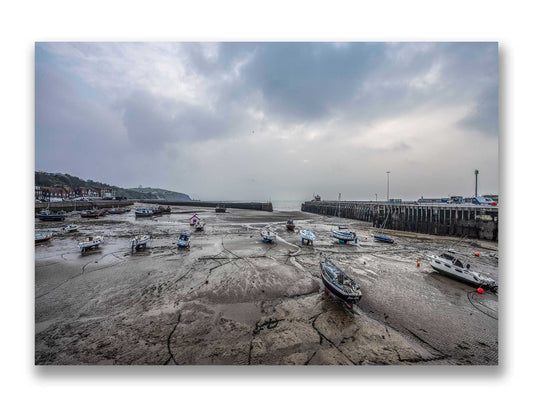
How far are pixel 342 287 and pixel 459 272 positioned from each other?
820 centimetres

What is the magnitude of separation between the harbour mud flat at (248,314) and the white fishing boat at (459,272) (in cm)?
39

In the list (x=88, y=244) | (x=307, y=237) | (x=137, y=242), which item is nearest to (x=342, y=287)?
(x=307, y=237)

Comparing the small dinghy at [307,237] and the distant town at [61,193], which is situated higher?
the distant town at [61,193]

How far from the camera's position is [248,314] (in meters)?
6.45

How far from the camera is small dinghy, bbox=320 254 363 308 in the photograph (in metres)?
6.84

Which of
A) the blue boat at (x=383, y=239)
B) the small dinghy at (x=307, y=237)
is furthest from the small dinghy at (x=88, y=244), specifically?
the blue boat at (x=383, y=239)

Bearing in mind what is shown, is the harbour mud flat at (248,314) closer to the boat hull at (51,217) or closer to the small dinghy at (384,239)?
the small dinghy at (384,239)

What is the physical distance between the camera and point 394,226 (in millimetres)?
29500

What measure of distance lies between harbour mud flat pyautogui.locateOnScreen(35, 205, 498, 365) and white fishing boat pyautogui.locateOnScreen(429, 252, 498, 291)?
15.5 inches

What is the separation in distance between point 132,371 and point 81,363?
2.06 metres

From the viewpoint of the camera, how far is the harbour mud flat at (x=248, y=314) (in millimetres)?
4672

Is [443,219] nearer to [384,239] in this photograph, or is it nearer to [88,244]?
[384,239]

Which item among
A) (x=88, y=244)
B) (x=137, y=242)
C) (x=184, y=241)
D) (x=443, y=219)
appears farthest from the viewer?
(x=443, y=219)

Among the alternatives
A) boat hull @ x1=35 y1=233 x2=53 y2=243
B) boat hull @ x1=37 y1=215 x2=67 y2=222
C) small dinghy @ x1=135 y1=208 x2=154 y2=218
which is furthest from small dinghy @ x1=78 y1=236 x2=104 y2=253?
small dinghy @ x1=135 y1=208 x2=154 y2=218
